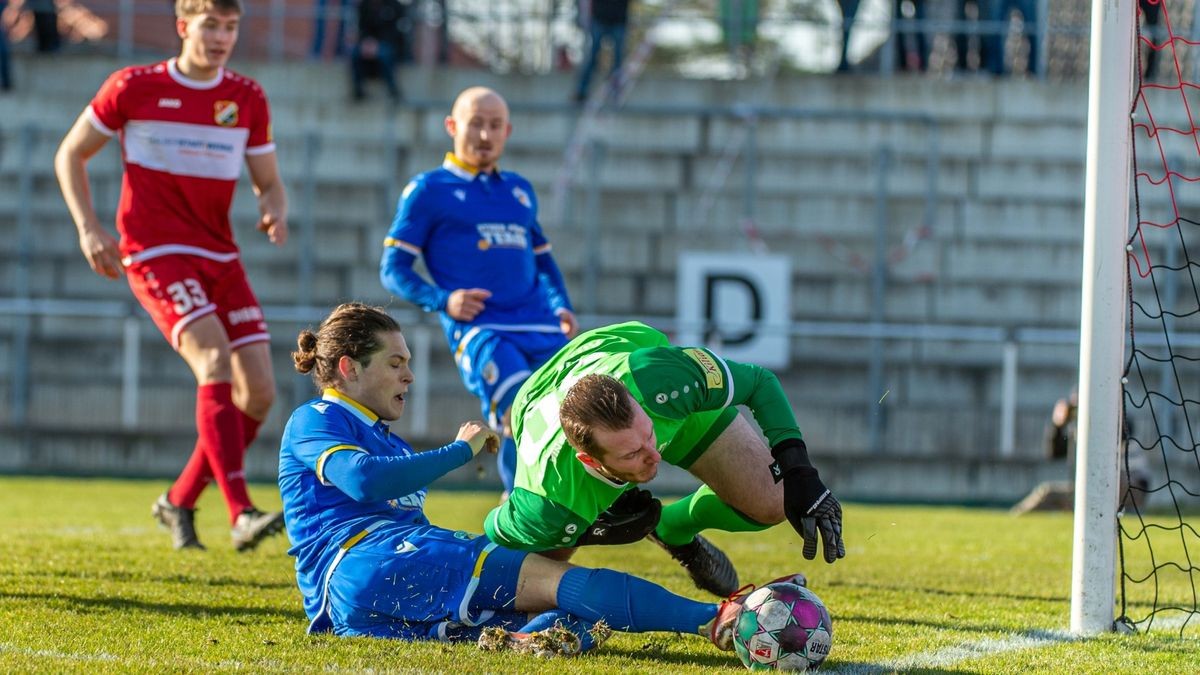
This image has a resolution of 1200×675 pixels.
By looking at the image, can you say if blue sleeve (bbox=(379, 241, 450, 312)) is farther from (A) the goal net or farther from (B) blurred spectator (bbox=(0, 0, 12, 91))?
(B) blurred spectator (bbox=(0, 0, 12, 91))

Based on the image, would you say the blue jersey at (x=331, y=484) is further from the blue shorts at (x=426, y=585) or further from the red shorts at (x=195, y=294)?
the red shorts at (x=195, y=294)

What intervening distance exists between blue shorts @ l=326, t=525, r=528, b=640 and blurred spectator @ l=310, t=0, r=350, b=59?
12.7 meters

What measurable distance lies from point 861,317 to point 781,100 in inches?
104

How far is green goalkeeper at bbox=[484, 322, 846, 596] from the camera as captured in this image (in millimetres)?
4277

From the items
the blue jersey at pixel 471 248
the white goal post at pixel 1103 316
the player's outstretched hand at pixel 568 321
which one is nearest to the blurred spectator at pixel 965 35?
the blue jersey at pixel 471 248

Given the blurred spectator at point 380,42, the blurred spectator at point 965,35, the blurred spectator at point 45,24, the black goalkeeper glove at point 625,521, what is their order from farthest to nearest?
the blurred spectator at point 45,24
the blurred spectator at point 965,35
the blurred spectator at point 380,42
the black goalkeeper glove at point 625,521

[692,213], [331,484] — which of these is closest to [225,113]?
[331,484]

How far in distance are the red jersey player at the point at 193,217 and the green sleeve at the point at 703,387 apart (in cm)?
280

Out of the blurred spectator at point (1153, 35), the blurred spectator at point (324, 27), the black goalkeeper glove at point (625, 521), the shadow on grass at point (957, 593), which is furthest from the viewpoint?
the blurred spectator at point (324, 27)

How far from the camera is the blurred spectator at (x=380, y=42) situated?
15656mm

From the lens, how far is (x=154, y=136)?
23.3 ft

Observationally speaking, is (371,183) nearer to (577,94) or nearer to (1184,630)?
(577,94)

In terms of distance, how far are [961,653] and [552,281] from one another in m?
3.29

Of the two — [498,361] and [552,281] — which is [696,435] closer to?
[498,361]
